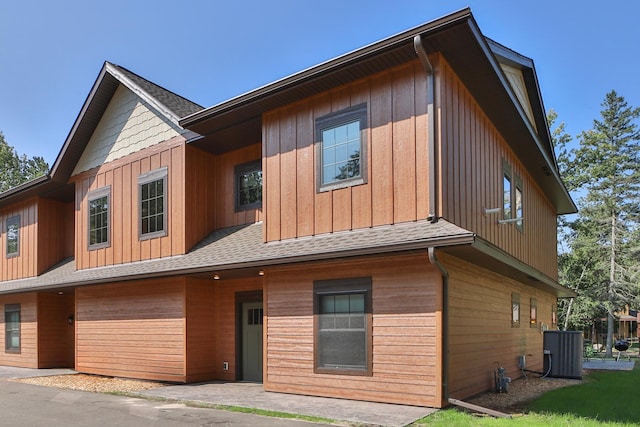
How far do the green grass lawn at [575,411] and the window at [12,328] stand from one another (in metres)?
15.9

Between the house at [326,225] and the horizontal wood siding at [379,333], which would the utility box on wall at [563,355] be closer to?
the house at [326,225]

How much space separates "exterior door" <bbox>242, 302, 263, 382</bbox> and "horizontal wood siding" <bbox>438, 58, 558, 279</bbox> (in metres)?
5.21

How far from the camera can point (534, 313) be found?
51.5 feet

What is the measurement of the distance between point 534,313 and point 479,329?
6537 mm

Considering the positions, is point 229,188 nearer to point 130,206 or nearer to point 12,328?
point 130,206

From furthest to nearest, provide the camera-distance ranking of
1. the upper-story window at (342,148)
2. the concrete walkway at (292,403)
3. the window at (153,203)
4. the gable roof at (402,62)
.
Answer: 1. the window at (153,203)
2. the upper-story window at (342,148)
3. the gable roof at (402,62)
4. the concrete walkway at (292,403)

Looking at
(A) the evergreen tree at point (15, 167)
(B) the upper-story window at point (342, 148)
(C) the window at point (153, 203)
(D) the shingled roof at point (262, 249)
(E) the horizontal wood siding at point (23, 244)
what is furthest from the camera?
(A) the evergreen tree at point (15, 167)

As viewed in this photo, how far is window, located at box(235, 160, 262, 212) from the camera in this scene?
12.6 m

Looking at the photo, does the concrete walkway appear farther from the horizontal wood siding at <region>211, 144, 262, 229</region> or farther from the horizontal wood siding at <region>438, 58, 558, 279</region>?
the horizontal wood siding at <region>211, 144, 262, 229</region>

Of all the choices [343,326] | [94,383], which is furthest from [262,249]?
[94,383]

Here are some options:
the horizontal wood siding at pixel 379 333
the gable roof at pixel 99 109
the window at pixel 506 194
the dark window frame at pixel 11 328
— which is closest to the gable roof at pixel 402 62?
the window at pixel 506 194

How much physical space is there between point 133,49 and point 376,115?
1004cm

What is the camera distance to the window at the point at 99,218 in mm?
14734

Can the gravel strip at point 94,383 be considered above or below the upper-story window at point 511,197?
below
